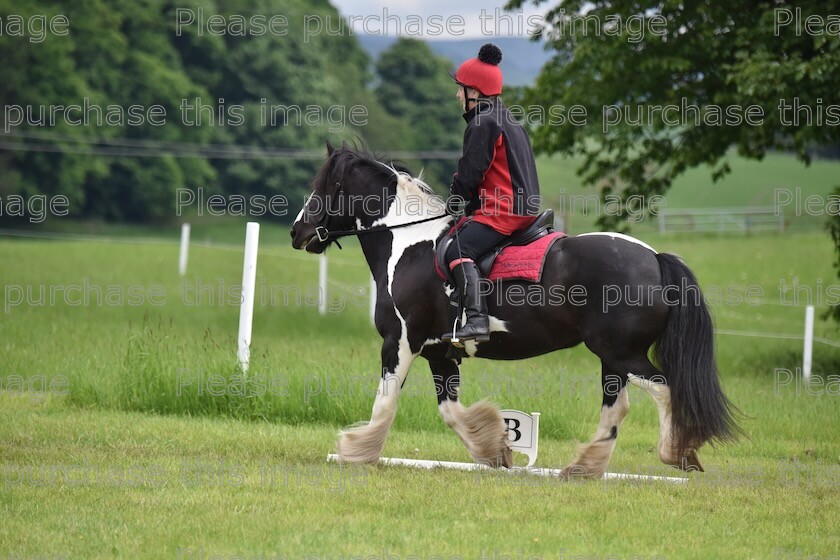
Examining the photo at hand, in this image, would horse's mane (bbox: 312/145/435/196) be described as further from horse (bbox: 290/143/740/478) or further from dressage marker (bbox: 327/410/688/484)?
dressage marker (bbox: 327/410/688/484)

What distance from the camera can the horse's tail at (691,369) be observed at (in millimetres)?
7230

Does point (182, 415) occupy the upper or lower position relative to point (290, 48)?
lower

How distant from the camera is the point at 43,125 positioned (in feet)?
160

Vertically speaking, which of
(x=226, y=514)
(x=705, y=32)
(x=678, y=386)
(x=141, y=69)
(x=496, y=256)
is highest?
(x=141, y=69)

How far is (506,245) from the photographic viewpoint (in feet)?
25.4

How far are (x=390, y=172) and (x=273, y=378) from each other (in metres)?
3.07

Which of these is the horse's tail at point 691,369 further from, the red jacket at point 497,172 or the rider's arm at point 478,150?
the rider's arm at point 478,150

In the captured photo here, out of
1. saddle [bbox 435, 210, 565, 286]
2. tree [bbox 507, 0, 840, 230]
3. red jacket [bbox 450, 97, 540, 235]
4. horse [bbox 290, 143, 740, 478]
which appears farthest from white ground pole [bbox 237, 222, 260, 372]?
tree [bbox 507, 0, 840, 230]

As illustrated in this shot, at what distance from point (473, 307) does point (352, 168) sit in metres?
1.74

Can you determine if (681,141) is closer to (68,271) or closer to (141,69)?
(68,271)

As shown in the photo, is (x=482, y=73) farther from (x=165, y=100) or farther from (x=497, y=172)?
(x=165, y=100)

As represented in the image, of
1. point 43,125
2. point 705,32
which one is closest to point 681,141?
point 705,32

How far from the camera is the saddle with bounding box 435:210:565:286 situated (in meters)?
7.60

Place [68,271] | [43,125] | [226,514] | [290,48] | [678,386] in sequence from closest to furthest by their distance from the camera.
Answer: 1. [226,514]
2. [678,386]
3. [68,271]
4. [43,125]
5. [290,48]
